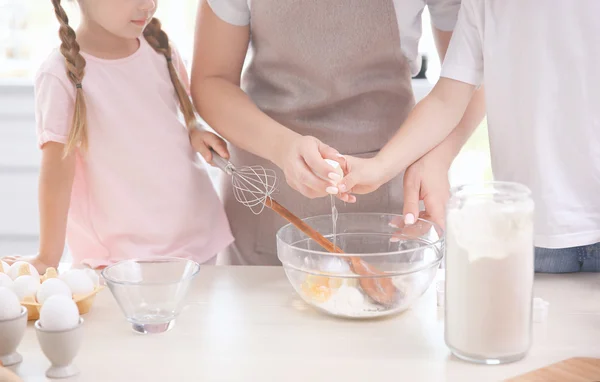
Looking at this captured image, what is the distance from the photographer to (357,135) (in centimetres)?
146

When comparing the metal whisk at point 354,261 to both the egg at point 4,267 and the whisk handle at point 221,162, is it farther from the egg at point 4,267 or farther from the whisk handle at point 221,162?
the egg at point 4,267

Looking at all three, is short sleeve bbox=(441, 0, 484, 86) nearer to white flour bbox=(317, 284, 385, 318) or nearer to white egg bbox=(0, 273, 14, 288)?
white flour bbox=(317, 284, 385, 318)

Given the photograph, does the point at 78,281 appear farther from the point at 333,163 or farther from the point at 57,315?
the point at 333,163

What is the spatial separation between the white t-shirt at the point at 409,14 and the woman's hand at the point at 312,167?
1.09ft

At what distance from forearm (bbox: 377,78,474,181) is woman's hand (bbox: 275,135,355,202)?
0.33ft

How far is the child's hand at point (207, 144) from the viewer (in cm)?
138

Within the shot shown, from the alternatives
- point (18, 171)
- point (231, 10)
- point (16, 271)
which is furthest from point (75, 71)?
point (18, 171)

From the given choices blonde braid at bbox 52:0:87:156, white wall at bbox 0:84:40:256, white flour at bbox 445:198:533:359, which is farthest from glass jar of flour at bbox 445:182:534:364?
white wall at bbox 0:84:40:256

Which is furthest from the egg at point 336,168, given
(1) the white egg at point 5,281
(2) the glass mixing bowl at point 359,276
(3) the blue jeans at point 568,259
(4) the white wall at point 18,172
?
(4) the white wall at point 18,172

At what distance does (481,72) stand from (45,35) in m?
2.29

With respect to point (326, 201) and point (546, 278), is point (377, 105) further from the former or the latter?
point (546, 278)

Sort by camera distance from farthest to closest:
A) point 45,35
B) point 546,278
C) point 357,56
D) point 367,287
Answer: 1. point 45,35
2. point 357,56
3. point 546,278
4. point 367,287

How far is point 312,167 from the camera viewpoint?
1144 mm

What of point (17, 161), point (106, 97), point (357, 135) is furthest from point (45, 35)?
point (357, 135)
